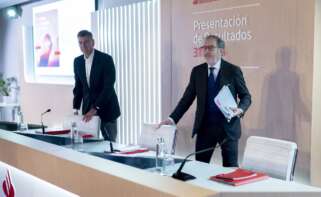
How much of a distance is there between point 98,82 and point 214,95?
1555 millimetres

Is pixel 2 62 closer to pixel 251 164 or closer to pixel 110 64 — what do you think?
pixel 110 64

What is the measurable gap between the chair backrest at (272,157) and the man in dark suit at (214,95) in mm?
535

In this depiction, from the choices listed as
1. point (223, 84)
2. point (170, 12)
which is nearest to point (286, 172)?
point (223, 84)

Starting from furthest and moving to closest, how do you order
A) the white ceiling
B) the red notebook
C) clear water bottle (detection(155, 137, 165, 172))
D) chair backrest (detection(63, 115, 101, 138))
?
1. the white ceiling
2. chair backrest (detection(63, 115, 101, 138))
3. clear water bottle (detection(155, 137, 165, 172))
4. the red notebook

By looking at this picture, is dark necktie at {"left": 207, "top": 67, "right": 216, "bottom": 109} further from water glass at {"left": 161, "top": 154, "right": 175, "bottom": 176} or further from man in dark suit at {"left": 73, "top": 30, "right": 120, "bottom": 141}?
man in dark suit at {"left": 73, "top": 30, "right": 120, "bottom": 141}

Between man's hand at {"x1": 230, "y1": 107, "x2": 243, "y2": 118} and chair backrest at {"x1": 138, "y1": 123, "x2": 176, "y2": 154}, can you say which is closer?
man's hand at {"x1": 230, "y1": 107, "x2": 243, "y2": 118}

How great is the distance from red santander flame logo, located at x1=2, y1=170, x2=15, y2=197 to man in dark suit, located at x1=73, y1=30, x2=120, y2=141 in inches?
55.8

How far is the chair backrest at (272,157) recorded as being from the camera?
7.31 feet

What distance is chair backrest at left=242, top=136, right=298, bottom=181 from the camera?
223 centimetres

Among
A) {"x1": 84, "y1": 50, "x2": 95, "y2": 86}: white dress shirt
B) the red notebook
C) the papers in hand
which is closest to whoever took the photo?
the red notebook

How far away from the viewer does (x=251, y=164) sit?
245 cm

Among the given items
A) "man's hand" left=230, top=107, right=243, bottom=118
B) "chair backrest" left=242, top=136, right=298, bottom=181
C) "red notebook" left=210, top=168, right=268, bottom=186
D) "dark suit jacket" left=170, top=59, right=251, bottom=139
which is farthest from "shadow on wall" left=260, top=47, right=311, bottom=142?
"red notebook" left=210, top=168, right=268, bottom=186

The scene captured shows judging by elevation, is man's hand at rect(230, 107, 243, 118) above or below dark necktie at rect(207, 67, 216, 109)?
below

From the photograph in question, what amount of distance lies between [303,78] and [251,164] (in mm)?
A: 1129
